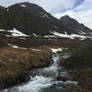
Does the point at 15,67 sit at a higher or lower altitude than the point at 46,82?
higher

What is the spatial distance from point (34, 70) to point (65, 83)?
9.96 m

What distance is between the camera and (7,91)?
2883 centimetres

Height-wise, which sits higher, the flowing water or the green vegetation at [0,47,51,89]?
the green vegetation at [0,47,51,89]

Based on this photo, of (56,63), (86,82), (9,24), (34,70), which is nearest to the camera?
(86,82)

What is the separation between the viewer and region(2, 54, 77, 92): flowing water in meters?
29.1

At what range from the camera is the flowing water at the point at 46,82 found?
29.1 m

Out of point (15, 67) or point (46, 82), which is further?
point (15, 67)

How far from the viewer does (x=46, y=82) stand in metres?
32.3

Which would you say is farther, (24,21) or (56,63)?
(24,21)

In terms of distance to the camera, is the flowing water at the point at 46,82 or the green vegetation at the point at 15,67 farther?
the green vegetation at the point at 15,67

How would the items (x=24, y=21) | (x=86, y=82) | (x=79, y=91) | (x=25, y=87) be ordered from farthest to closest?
1. (x=24, y=21)
2. (x=25, y=87)
3. (x=86, y=82)
4. (x=79, y=91)

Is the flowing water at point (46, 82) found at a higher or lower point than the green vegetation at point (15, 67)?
lower

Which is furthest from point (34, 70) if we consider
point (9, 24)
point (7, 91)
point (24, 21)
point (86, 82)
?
point (24, 21)

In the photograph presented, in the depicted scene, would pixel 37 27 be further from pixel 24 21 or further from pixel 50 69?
pixel 50 69
